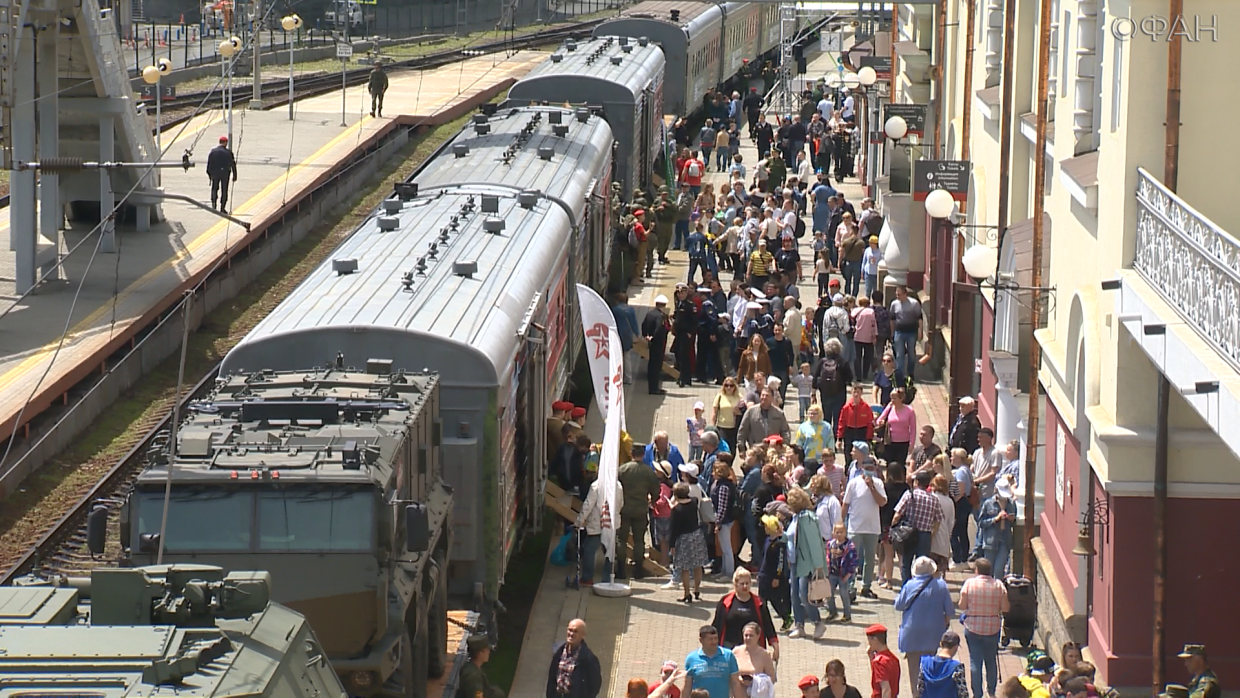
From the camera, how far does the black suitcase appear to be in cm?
1538

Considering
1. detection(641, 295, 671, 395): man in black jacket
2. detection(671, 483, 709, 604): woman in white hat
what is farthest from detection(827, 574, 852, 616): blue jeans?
detection(641, 295, 671, 395): man in black jacket

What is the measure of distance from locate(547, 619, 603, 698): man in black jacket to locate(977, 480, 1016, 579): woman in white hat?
17.1 feet

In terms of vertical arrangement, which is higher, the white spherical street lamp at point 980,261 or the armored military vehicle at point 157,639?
the white spherical street lamp at point 980,261

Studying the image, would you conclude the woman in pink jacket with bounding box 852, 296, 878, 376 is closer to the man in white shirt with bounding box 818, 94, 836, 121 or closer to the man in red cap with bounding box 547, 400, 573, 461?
the man in red cap with bounding box 547, 400, 573, 461

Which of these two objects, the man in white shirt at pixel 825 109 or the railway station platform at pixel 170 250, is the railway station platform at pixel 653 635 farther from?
the man in white shirt at pixel 825 109

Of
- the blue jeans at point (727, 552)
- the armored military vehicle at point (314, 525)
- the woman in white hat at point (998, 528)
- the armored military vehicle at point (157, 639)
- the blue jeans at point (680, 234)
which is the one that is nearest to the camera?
the armored military vehicle at point (157, 639)

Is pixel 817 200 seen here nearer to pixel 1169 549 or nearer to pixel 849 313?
pixel 849 313

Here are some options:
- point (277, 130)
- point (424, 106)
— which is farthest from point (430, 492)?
point (424, 106)

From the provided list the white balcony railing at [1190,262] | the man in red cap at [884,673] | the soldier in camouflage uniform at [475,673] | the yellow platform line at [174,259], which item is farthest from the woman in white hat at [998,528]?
the yellow platform line at [174,259]

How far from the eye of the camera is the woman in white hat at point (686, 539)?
17672 millimetres

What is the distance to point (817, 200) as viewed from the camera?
34281 millimetres

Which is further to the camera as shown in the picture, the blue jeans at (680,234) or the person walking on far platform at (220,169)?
the blue jeans at (680,234)

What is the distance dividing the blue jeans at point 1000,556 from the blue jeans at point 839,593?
135 cm

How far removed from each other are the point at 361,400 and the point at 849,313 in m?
14.3
